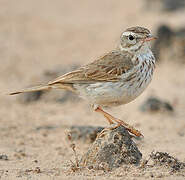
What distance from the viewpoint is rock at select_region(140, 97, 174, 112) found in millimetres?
11828

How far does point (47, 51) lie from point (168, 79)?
173 inches

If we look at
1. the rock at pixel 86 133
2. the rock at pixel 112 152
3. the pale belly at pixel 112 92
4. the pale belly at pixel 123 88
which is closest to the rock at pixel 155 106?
the rock at pixel 86 133

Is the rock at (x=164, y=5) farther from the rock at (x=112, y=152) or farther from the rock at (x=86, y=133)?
the rock at (x=112, y=152)

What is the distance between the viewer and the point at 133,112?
12.0m

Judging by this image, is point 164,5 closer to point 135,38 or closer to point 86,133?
point 86,133

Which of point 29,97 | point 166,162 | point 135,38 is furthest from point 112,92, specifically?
point 29,97

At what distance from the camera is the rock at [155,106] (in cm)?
1183

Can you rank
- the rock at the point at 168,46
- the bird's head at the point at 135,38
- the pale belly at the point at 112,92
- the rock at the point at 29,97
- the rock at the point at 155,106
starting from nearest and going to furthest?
the pale belly at the point at 112,92 → the bird's head at the point at 135,38 → the rock at the point at 155,106 → the rock at the point at 29,97 → the rock at the point at 168,46

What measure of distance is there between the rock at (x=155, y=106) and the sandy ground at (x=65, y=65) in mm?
131

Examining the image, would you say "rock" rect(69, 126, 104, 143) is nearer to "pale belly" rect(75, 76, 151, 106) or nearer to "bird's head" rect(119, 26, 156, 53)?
"pale belly" rect(75, 76, 151, 106)

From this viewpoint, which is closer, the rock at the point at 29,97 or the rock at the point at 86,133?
the rock at the point at 86,133

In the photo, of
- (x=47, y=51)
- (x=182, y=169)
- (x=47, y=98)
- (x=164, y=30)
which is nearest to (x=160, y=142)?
(x=182, y=169)

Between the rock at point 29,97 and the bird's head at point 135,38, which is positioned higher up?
the bird's head at point 135,38

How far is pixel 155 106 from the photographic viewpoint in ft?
38.9
